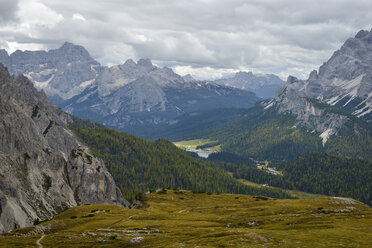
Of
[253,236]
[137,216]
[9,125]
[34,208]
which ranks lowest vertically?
[34,208]

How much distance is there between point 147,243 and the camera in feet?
241

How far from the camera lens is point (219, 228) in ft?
273

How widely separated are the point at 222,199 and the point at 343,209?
62.5 meters

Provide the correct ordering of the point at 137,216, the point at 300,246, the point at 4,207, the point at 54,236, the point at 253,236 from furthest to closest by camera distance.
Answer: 1. the point at 4,207
2. the point at 137,216
3. the point at 54,236
4. the point at 253,236
5. the point at 300,246

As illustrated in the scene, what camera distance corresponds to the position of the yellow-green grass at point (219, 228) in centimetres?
6700

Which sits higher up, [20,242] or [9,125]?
[9,125]

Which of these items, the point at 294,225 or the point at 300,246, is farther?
the point at 294,225

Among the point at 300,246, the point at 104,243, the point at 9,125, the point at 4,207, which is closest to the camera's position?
the point at 300,246

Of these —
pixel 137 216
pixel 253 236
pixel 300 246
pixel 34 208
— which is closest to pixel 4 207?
pixel 34 208

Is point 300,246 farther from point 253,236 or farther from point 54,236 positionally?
point 54,236

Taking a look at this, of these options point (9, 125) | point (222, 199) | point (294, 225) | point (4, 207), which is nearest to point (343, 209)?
point (294, 225)

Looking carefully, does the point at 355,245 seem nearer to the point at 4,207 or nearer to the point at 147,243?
the point at 147,243

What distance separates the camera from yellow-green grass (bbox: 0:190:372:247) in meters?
67.0

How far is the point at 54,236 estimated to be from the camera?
82.6 meters
